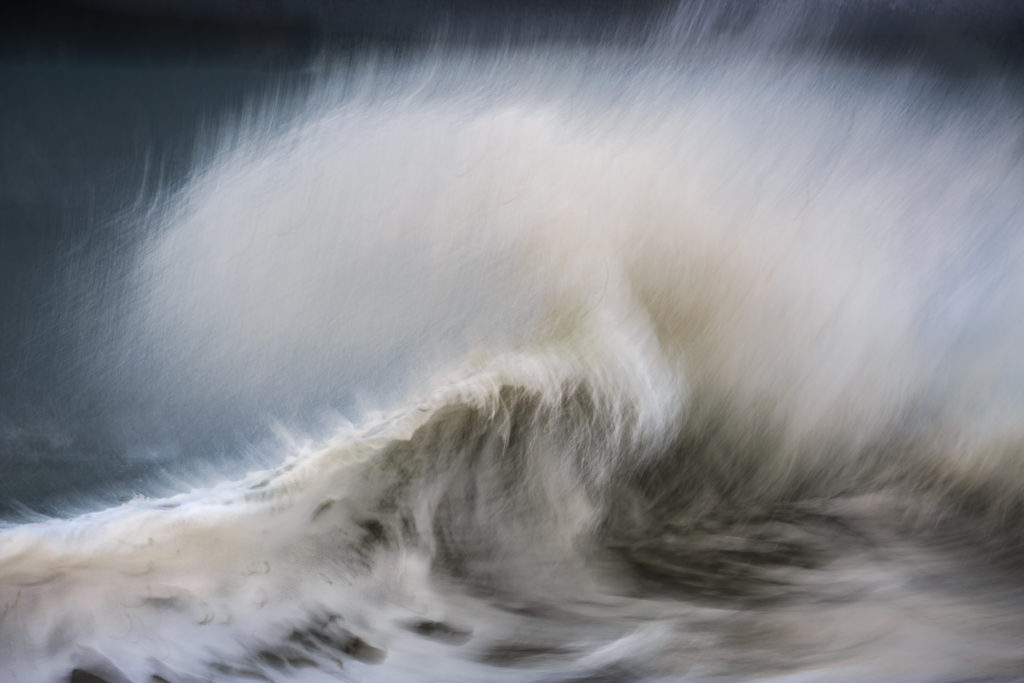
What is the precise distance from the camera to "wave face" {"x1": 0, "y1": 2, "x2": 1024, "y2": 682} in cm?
50

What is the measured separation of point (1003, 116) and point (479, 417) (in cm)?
38

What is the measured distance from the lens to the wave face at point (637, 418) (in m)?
0.50

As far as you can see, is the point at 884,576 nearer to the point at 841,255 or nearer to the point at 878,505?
the point at 878,505

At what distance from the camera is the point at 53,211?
546 millimetres

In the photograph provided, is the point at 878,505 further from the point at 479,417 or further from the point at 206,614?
the point at 206,614

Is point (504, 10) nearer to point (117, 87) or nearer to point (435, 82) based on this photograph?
point (435, 82)

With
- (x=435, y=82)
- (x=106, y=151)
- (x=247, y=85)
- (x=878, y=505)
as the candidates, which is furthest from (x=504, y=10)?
(x=878, y=505)

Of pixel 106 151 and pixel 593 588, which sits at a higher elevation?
pixel 106 151

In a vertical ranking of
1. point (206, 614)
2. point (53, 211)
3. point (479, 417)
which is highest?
point (53, 211)

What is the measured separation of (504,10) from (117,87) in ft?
0.87

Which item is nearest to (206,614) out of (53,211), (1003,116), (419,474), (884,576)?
(419,474)

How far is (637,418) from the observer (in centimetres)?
50

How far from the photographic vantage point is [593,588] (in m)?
0.50

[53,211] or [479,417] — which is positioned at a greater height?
[53,211]
